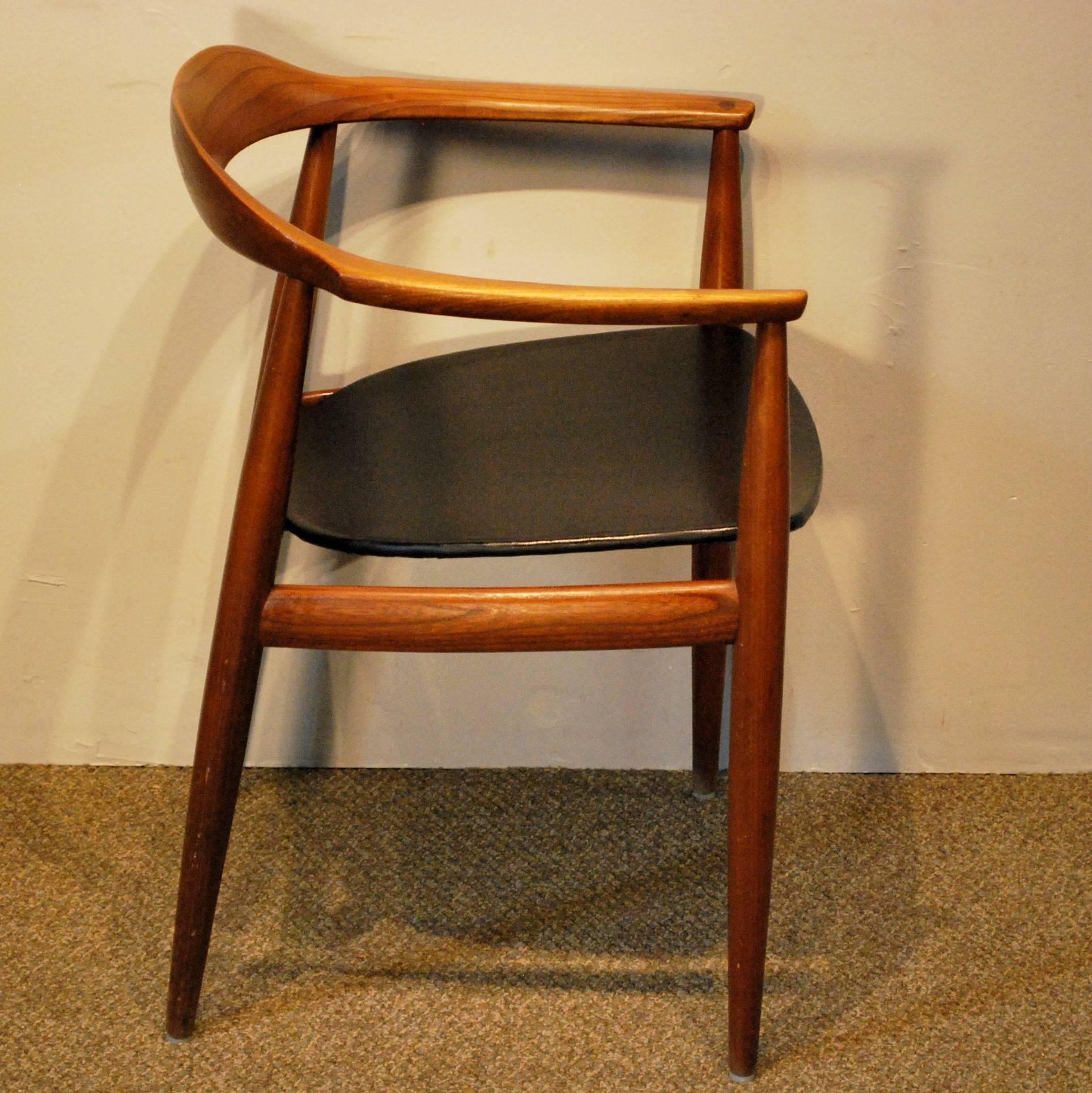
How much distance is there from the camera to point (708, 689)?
1.15m

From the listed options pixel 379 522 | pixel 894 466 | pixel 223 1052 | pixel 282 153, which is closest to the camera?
pixel 379 522

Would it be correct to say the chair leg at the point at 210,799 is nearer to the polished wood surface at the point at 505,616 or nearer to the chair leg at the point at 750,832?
the polished wood surface at the point at 505,616

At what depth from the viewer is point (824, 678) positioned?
48.4 inches

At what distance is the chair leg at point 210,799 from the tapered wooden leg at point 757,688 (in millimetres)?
332

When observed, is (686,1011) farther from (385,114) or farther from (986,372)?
(385,114)

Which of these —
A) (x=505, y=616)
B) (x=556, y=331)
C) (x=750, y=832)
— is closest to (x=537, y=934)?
(x=750, y=832)

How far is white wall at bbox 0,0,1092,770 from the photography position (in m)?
0.99

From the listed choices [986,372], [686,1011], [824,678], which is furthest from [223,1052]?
[986,372]

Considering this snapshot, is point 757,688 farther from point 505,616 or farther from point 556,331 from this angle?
point 556,331

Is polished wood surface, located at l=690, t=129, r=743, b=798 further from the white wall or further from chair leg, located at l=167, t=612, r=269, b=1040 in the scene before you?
chair leg, located at l=167, t=612, r=269, b=1040

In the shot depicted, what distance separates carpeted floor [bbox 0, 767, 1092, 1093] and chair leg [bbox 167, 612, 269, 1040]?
6 cm

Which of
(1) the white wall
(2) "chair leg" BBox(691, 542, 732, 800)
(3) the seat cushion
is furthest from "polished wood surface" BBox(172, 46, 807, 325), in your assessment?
(2) "chair leg" BBox(691, 542, 732, 800)

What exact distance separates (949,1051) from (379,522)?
59 cm

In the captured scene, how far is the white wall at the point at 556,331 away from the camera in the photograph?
99cm
